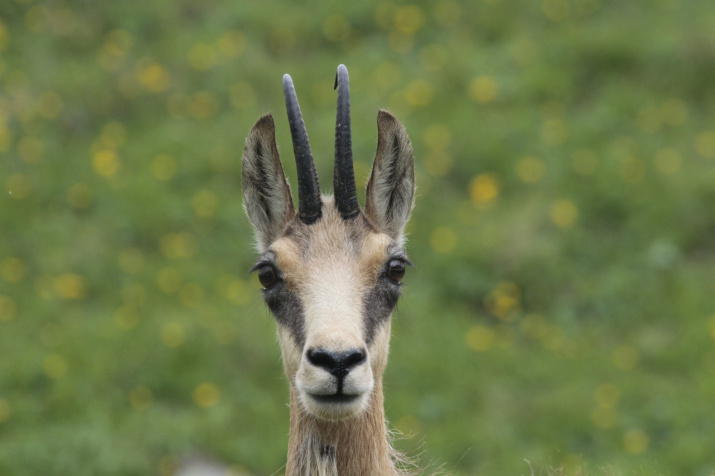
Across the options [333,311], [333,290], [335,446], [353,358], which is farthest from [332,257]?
[335,446]

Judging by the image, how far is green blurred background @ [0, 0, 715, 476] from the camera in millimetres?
9727

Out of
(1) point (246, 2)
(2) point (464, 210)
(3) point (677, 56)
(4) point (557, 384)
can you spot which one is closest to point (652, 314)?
(4) point (557, 384)

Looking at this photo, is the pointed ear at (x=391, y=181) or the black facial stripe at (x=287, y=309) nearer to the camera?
the black facial stripe at (x=287, y=309)

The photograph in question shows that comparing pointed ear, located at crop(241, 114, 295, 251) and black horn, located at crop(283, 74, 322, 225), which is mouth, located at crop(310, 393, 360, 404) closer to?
black horn, located at crop(283, 74, 322, 225)

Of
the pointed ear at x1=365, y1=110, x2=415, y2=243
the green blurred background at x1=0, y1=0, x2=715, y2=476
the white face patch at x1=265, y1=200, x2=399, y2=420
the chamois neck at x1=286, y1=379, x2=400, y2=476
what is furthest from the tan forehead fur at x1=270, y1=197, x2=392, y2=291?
the green blurred background at x1=0, y1=0, x2=715, y2=476

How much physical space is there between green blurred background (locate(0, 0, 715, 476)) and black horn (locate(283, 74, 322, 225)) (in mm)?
2888

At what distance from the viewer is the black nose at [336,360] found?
498 centimetres

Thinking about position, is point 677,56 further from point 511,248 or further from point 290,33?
point 290,33

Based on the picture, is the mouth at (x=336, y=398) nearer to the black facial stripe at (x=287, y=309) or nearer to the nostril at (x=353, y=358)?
the nostril at (x=353, y=358)

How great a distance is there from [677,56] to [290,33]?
16.1 feet

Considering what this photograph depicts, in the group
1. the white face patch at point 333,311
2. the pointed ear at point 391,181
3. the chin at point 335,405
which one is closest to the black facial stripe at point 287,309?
the white face patch at point 333,311

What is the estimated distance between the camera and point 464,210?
38.5 ft

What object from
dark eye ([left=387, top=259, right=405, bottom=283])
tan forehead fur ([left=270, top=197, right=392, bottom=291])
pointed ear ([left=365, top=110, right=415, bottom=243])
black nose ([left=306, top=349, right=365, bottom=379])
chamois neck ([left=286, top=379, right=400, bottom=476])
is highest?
pointed ear ([left=365, top=110, right=415, bottom=243])

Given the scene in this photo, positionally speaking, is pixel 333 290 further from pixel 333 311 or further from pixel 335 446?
pixel 335 446
